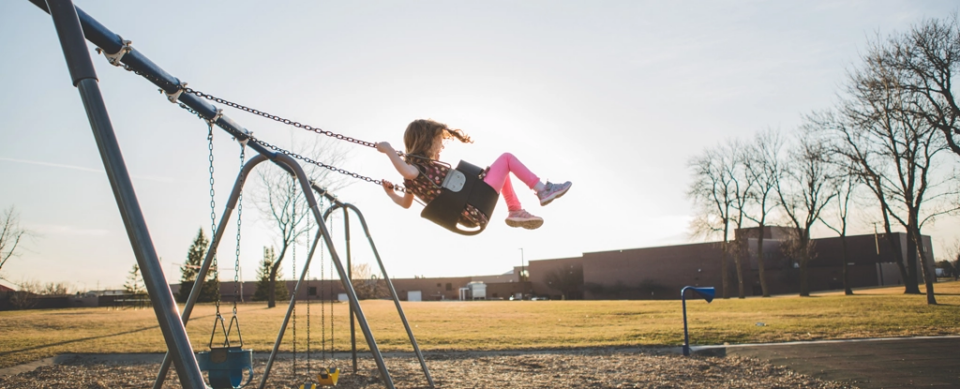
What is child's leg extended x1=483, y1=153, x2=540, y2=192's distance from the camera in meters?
5.08

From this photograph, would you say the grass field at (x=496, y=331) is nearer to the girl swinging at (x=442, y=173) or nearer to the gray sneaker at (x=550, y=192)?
the girl swinging at (x=442, y=173)

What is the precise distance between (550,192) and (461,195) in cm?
75

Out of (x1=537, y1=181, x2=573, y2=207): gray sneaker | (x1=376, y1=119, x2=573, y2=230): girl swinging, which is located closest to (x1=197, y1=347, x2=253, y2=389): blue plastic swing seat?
(x1=376, y1=119, x2=573, y2=230): girl swinging

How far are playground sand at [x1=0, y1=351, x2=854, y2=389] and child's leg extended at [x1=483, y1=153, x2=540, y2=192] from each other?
3.07 metres

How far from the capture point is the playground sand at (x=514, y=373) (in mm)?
7199

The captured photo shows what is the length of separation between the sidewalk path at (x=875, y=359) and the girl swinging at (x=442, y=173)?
176 inches

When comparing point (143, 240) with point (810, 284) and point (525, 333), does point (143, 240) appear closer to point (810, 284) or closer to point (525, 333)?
point (525, 333)

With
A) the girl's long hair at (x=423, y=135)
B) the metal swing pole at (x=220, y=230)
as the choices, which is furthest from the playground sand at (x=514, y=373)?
the girl's long hair at (x=423, y=135)

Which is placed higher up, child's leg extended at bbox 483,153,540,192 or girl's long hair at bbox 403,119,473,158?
girl's long hair at bbox 403,119,473,158

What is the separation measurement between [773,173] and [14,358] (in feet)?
117

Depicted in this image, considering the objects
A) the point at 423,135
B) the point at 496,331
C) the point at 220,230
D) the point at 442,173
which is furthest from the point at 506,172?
the point at 496,331

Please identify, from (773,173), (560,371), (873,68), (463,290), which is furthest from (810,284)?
(560,371)

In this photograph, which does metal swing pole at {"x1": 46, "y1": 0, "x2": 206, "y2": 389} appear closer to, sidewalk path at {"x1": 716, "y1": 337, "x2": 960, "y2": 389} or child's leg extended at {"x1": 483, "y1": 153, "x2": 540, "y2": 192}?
child's leg extended at {"x1": 483, "y1": 153, "x2": 540, "y2": 192}

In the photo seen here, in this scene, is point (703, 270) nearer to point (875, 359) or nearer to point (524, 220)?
point (875, 359)
